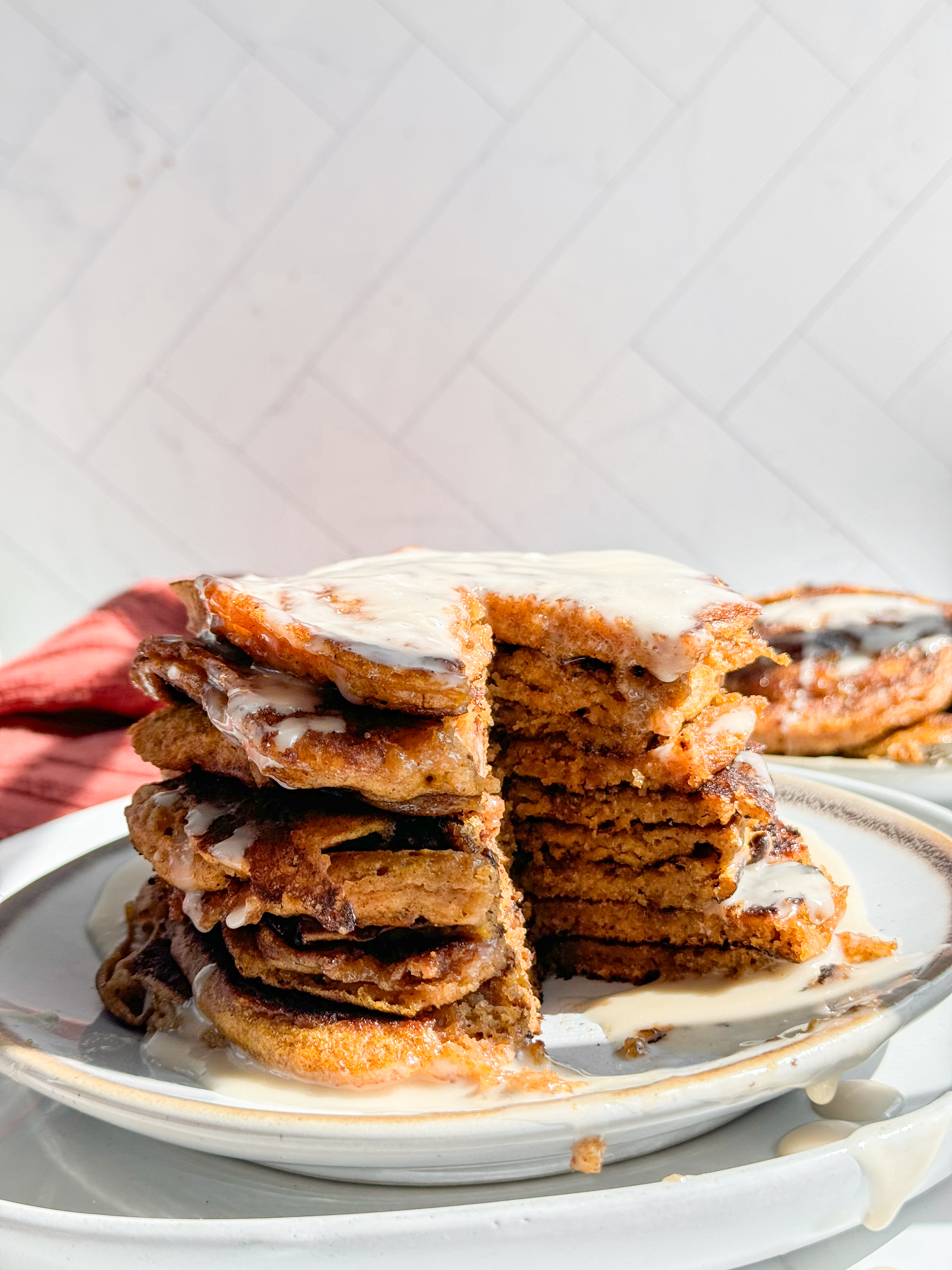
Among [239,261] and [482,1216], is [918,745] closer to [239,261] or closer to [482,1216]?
[482,1216]

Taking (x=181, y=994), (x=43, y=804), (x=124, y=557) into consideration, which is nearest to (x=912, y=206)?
(x=124, y=557)

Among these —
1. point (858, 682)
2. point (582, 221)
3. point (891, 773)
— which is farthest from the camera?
point (582, 221)

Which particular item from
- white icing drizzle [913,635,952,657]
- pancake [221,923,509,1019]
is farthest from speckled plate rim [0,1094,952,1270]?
white icing drizzle [913,635,952,657]

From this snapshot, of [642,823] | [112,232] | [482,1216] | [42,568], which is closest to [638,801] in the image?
[642,823]

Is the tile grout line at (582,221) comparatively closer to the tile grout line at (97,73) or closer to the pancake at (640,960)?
the tile grout line at (97,73)

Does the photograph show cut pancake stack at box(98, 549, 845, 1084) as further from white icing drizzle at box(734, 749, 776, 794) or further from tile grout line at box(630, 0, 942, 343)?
tile grout line at box(630, 0, 942, 343)

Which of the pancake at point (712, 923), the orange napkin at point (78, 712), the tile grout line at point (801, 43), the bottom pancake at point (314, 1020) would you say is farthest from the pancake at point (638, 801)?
the tile grout line at point (801, 43)
